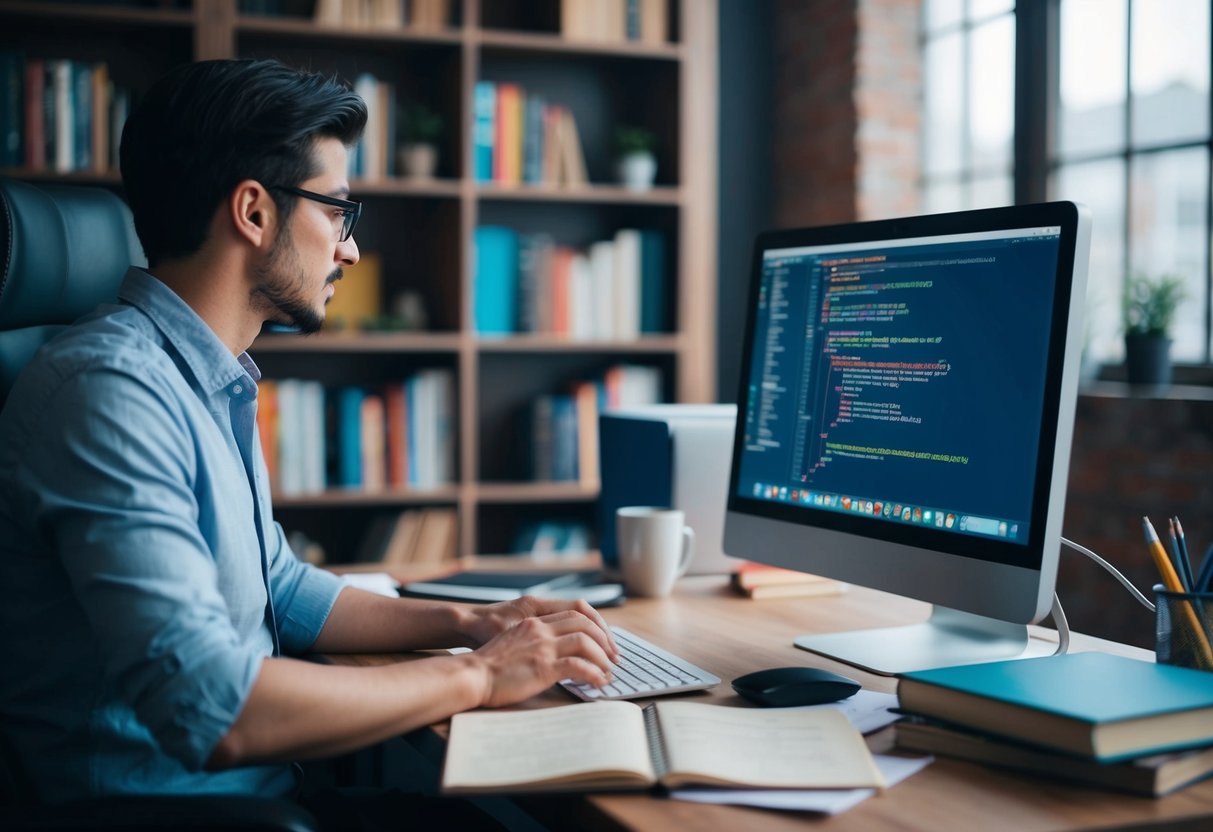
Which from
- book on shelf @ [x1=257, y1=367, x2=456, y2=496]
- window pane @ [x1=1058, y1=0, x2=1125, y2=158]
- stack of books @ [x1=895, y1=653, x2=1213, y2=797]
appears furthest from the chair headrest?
window pane @ [x1=1058, y1=0, x2=1125, y2=158]

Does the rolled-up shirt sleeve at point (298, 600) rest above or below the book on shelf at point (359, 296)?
below

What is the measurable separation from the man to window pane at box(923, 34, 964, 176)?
2.65 metres

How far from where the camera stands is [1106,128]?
305cm

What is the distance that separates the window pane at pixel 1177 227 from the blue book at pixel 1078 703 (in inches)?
83.9

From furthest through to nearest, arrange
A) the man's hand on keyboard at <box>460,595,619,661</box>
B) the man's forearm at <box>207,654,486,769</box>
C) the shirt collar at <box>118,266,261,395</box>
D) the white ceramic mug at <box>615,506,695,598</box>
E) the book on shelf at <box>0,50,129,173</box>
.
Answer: the book on shelf at <box>0,50,129,173</box> → the white ceramic mug at <box>615,506,695,598</box> → the man's hand on keyboard at <box>460,595,619,661</box> → the shirt collar at <box>118,266,261,395</box> → the man's forearm at <box>207,654,486,769</box>

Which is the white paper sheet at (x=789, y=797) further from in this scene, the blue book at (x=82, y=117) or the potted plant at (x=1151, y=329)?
the blue book at (x=82, y=117)

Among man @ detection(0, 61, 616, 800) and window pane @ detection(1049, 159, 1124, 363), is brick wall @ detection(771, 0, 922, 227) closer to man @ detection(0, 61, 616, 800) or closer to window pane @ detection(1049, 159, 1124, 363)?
window pane @ detection(1049, 159, 1124, 363)

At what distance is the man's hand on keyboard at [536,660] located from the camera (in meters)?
1.06

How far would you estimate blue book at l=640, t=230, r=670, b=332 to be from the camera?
3.47 metres

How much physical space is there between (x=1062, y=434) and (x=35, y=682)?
3.27 feet

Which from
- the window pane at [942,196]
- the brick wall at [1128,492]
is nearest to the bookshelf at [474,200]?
the window pane at [942,196]

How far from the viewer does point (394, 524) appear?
3268 mm

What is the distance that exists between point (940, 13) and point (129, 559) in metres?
3.34

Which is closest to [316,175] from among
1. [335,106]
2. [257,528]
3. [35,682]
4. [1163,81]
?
[335,106]
